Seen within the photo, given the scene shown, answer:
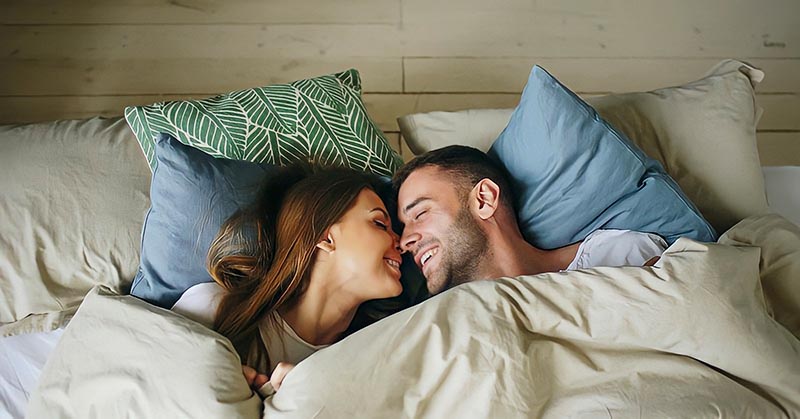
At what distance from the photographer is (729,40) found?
8.50 feet

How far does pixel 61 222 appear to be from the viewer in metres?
1.77

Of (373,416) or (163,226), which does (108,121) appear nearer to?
(163,226)

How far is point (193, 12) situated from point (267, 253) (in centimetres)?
119

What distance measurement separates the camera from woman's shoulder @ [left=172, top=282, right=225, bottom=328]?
5.05 feet

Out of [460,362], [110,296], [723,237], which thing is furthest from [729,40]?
[110,296]

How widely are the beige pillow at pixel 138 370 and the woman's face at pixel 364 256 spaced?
312 millimetres

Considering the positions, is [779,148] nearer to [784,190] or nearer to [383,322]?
[784,190]

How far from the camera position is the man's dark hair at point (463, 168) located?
173 cm

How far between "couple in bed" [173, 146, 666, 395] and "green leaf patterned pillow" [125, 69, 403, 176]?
0.33 feet

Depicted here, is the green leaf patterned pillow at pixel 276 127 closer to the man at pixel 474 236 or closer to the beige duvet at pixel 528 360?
the man at pixel 474 236

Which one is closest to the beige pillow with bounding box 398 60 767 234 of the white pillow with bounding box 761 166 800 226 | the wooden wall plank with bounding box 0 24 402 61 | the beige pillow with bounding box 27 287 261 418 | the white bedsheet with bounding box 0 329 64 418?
the white pillow with bounding box 761 166 800 226

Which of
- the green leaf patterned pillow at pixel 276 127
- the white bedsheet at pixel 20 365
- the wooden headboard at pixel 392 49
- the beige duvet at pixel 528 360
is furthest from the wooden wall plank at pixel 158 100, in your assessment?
the beige duvet at pixel 528 360

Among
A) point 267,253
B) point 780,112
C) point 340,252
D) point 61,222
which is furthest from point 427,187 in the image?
point 780,112

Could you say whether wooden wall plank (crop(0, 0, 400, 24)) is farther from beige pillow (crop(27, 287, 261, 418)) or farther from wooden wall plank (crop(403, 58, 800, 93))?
beige pillow (crop(27, 287, 261, 418))
